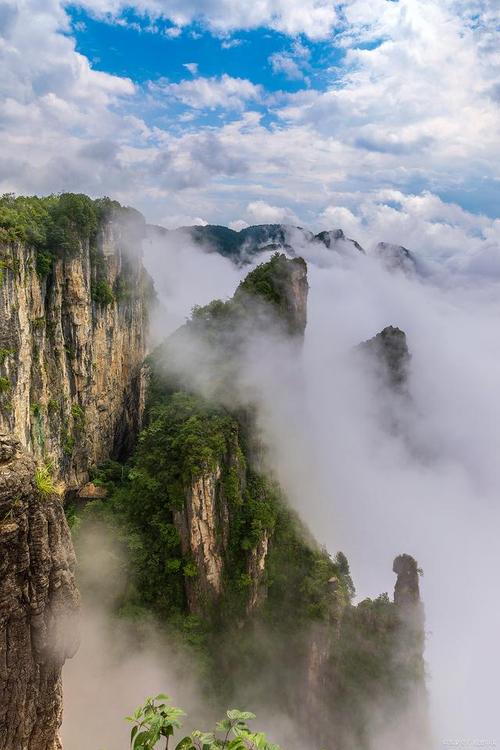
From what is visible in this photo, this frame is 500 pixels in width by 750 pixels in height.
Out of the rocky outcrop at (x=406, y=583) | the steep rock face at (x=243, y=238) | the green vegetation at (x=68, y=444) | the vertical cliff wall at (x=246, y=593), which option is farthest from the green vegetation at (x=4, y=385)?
the steep rock face at (x=243, y=238)

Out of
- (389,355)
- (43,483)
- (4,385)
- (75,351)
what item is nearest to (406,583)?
(75,351)

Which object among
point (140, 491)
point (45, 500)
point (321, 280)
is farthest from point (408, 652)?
point (321, 280)

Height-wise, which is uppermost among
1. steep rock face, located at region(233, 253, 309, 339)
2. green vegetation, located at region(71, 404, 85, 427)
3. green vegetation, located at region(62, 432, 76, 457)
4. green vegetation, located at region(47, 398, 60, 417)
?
steep rock face, located at region(233, 253, 309, 339)

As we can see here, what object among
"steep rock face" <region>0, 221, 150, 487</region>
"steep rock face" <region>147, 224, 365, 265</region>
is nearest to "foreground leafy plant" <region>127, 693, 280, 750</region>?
"steep rock face" <region>0, 221, 150, 487</region>

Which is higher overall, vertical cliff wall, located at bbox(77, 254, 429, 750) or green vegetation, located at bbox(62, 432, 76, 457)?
green vegetation, located at bbox(62, 432, 76, 457)

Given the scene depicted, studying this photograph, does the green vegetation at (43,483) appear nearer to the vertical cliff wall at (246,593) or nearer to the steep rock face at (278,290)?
the vertical cliff wall at (246,593)

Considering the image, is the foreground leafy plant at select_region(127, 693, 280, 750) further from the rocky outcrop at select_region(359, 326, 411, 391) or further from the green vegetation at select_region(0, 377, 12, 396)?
the rocky outcrop at select_region(359, 326, 411, 391)
